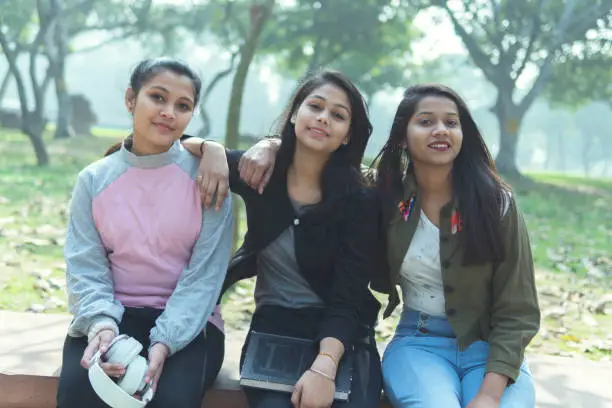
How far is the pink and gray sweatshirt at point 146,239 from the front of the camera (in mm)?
2373

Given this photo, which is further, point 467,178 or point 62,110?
point 62,110

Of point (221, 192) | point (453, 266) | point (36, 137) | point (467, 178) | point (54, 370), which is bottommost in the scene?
point (36, 137)

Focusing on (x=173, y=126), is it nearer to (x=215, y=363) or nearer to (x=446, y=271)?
(x=215, y=363)

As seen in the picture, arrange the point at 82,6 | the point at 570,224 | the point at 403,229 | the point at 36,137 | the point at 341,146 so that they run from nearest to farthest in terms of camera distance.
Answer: the point at 403,229 < the point at 341,146 < the point at 570,224 < the point at 36,137 < the point at 82,6

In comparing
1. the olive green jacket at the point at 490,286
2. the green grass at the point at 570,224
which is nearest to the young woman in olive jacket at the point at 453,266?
the olive green jacket at the point at 490,286

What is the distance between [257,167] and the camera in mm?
2521

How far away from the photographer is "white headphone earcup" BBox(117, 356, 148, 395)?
6.72 ft

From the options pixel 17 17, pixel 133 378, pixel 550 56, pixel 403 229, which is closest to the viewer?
pixel 133 378

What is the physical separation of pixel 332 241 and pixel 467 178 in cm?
56

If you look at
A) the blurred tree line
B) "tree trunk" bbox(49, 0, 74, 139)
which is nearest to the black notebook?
the blurred tree line

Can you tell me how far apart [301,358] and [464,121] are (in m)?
1.07

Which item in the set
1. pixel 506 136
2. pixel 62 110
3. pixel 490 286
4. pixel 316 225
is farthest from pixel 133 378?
pixel 62 110

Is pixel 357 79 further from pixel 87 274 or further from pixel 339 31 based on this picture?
pixel 87 274

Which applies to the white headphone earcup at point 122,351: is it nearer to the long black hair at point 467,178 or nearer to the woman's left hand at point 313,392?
the woman's left hand at point 313,392
